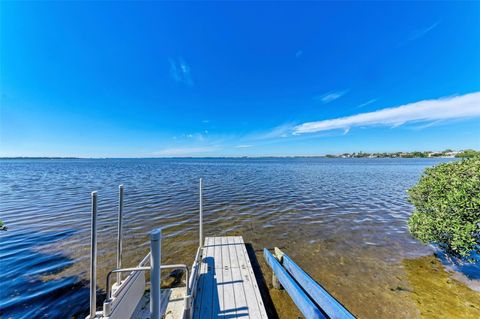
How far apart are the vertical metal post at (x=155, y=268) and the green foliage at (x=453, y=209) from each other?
270 inches

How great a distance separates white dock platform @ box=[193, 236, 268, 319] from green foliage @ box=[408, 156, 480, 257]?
5.26 meters

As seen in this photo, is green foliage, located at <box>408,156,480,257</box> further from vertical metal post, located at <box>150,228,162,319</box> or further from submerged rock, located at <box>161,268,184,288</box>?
submerged rock, located at <box>161,268,184,288</box>

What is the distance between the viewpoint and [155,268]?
6.36 feet

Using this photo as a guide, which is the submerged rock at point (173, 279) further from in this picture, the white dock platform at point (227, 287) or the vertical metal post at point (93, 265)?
the vertical metal post at point (93, 265)

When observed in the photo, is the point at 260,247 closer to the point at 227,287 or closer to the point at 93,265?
the point at 227,287

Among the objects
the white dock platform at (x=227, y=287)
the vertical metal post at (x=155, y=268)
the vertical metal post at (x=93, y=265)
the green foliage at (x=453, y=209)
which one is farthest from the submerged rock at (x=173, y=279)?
the green foliage at (x=453, y=209)

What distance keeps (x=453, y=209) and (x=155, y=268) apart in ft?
23.4

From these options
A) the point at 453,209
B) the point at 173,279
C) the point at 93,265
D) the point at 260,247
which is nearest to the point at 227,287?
Result: the point at 173,279

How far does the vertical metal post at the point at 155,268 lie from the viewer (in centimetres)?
185

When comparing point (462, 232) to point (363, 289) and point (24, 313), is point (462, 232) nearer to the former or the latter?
point (363, 289)

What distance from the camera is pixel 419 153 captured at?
12650 cm

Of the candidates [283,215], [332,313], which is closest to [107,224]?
[283,215]

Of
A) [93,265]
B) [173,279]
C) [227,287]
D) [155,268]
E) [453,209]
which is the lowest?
[173,279]

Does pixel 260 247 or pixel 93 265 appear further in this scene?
pixel 260 247
